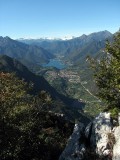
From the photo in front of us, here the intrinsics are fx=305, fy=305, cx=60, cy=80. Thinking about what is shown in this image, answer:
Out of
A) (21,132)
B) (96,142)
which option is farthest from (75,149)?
(21,132)

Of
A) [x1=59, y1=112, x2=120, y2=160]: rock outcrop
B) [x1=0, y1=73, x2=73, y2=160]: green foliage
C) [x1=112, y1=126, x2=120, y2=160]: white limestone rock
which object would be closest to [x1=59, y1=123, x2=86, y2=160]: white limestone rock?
[x1=59, y1=112, x2=120, y2=160]: rock outcrop

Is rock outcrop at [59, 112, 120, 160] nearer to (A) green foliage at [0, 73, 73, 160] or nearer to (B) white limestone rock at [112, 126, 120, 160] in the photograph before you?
(B) white limestone rock at [112, 126, 120, 160]

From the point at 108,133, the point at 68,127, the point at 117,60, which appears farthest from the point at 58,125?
the point at 108,133

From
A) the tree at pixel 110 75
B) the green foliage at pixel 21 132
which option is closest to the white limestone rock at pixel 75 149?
the green foliage at pixel 21 132

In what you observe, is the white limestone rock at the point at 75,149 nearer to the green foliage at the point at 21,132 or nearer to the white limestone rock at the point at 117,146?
the white limestone rock at the point at 117,146

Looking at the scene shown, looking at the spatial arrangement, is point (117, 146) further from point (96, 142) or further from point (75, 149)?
point (75, 149)
